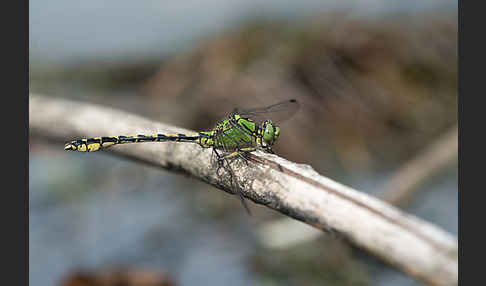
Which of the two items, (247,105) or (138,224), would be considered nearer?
(138,224)

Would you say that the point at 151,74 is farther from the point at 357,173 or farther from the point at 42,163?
the point at 357,173

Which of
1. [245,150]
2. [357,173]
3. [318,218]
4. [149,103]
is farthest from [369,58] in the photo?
[318,218]

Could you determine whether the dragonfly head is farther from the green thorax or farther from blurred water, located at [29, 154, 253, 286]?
blurred water, located at [29, 154, 253, 286]

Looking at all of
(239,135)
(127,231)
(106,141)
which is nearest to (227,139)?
(239,135)

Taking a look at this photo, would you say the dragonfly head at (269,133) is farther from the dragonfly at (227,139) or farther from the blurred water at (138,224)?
the blurred water at (138,224)

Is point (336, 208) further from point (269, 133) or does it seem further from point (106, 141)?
point (106, 141)

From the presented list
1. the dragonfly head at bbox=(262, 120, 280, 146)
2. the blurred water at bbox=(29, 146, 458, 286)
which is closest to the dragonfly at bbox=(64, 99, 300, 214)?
the dragonfly head at bbox=(262, 120, 280, 146)
